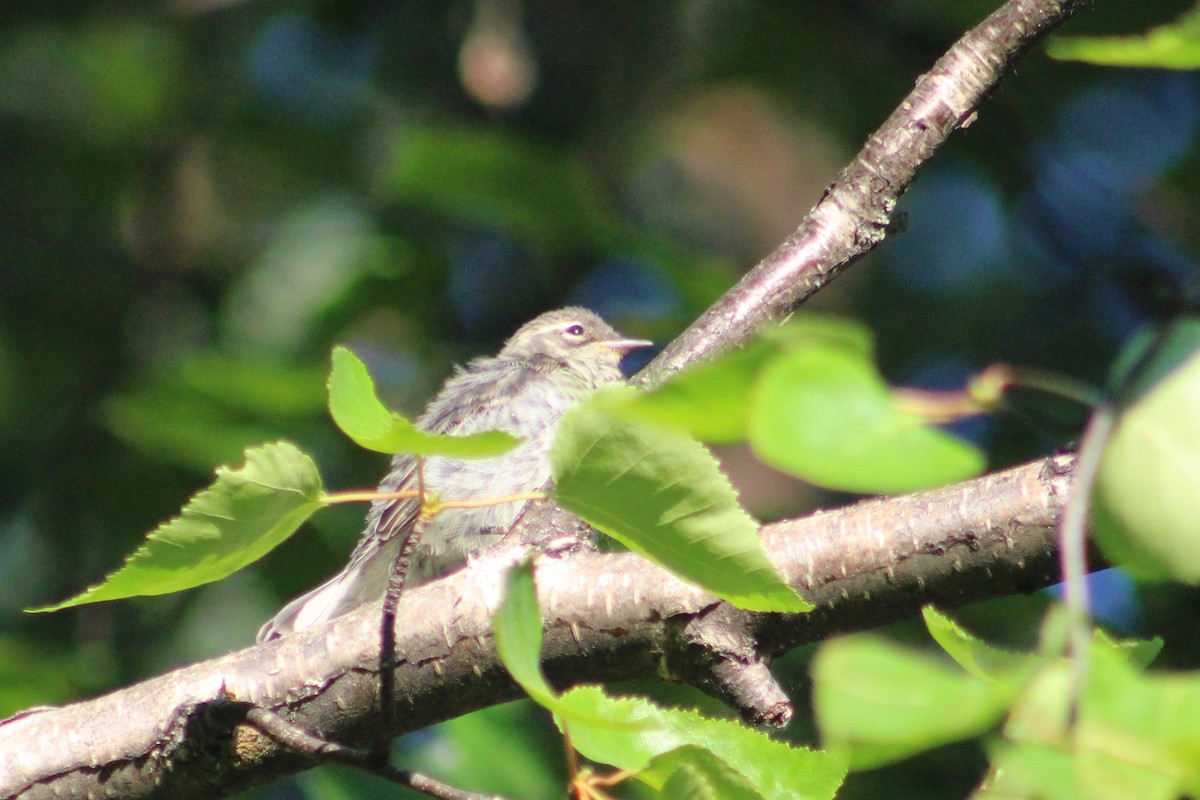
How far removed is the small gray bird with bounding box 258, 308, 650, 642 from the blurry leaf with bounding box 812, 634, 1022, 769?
9.83 ft

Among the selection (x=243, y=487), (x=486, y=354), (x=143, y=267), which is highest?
(x=143, y=267)

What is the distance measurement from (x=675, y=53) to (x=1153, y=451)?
6.95 metres

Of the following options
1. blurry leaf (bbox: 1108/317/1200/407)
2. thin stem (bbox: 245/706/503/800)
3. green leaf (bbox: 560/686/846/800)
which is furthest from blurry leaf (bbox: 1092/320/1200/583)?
thin stem (bbox: 245/706/503/800)

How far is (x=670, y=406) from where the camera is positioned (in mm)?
1133

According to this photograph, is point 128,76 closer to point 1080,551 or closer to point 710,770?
point 710,770

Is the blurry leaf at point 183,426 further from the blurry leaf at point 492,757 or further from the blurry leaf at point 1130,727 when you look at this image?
the blurry leaf at point 1130,727

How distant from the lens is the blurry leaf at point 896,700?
1178 mm

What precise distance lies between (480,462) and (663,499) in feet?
11.4

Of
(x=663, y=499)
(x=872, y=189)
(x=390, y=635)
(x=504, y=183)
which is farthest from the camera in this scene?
(x=504, y=183)

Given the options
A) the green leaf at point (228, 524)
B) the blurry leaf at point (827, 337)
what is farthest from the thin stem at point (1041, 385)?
the green leaf at point (228, 524)

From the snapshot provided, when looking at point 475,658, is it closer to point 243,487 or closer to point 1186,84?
point 243,487

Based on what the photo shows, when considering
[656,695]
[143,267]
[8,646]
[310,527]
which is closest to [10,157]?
[143,267]

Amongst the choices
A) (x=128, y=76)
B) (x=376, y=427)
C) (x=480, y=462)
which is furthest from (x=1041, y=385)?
(x=128, y=76)

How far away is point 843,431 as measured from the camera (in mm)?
1185
